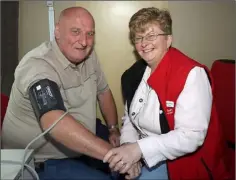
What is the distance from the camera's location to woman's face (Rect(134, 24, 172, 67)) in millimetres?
1218

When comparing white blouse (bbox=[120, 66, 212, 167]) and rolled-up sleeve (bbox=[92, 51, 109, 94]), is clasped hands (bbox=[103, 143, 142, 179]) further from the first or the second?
rolled-up sleeve (bbox=[92, 51, 109, 94])

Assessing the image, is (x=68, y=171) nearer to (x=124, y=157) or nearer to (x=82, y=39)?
(x=124, y=157)

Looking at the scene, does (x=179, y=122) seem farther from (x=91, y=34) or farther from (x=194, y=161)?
(x=91, y=34)

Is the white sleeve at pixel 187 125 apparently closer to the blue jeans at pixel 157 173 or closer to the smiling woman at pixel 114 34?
the blue jeans at pixel 157 173

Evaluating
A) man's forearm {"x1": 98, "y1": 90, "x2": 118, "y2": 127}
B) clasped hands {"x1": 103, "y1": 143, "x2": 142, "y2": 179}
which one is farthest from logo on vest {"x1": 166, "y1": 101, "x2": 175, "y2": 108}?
man's forearm {"x1": 98, "y1": 90, "x2": 118, "y2": 127}

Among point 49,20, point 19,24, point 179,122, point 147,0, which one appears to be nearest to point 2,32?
point 19,24

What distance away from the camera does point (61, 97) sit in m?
1.13

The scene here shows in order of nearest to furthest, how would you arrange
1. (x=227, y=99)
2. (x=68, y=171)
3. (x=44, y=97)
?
(x=44, y=97)
(x=68, y=171)
(x=227, y=99)

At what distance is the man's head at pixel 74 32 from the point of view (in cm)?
135

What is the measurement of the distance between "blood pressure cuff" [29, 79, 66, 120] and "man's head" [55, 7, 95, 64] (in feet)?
1.19

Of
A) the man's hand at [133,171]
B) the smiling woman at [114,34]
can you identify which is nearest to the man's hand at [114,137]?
the smiling woman at [114,34]

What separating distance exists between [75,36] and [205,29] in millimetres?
872

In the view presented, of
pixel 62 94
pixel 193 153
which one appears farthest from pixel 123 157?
pixel 62 94

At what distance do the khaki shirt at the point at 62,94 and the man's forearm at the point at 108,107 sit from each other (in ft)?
0.73
